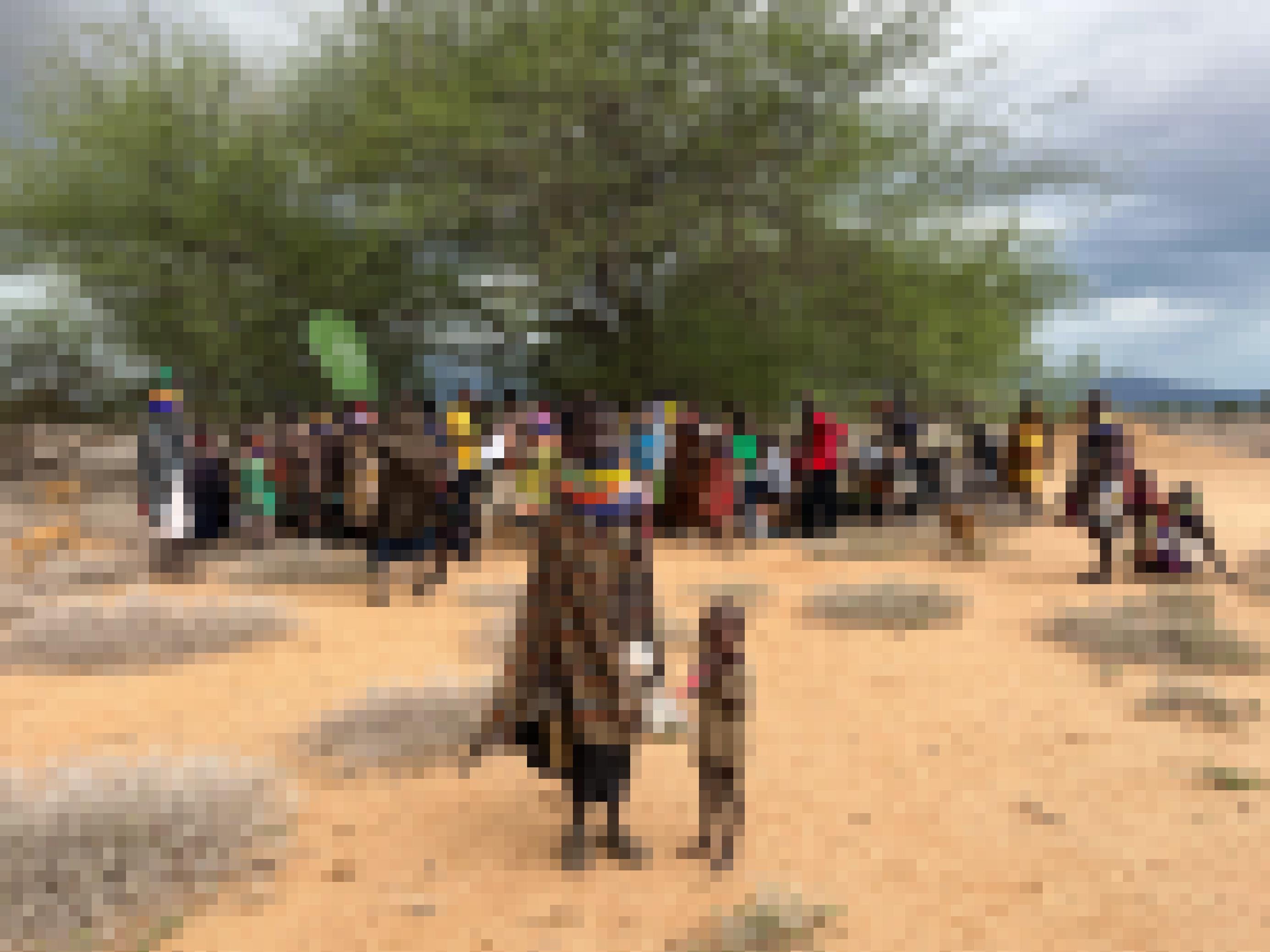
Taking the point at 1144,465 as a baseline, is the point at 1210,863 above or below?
below

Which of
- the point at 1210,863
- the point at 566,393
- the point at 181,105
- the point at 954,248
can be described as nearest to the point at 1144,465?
the point at 954,248

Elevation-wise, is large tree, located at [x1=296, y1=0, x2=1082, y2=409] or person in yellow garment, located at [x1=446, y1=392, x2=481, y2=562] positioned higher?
large tree, located at [x1=296, y1=0, x2=1082, y2=409]

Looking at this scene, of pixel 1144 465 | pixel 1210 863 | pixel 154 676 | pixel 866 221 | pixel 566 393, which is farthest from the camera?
pixel 1144 465

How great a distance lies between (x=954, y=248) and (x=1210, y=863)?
1481 cm

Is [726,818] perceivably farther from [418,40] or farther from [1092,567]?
[418,40]

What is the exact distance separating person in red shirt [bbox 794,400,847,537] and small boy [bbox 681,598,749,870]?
425 inches

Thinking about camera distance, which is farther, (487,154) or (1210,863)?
(487,154)

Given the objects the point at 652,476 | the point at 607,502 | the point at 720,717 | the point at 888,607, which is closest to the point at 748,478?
the point at 888,607

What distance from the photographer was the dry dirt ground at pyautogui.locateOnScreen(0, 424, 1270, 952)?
14.3 feet

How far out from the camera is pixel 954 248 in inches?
725

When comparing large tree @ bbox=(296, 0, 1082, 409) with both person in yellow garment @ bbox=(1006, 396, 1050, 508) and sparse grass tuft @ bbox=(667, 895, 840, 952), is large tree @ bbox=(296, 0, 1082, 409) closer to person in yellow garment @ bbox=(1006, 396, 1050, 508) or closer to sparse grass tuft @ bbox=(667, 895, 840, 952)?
person in yellow garment @ bbox=(1006, 396, 1050, 508)

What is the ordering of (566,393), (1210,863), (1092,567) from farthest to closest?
1. (566,393)
2. (1092,567)
3. (1210,863)

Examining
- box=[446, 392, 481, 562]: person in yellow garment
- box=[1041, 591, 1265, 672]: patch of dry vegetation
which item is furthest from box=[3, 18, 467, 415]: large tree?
box=[1041, 591, 1265, 672]: patch of dry vegetation

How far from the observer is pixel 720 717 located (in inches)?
197
